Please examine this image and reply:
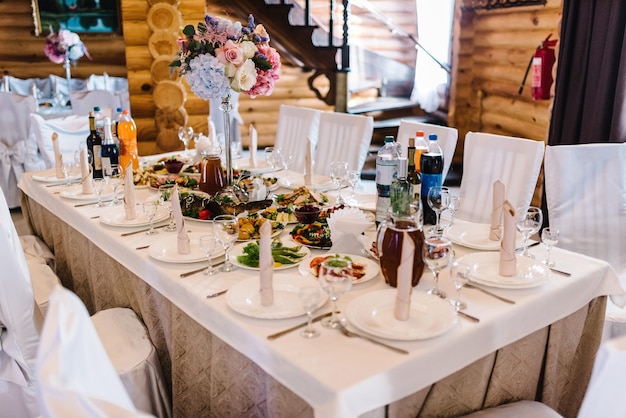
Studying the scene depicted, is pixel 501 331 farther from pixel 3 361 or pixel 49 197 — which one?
pixel 49 197

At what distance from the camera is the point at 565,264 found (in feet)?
5.68

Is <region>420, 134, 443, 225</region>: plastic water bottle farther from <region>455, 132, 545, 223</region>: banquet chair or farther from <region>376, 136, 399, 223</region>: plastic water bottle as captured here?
<region>455, 132, 545, 223</region>: banquet chair

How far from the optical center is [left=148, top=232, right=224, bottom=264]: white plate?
68.3 inches

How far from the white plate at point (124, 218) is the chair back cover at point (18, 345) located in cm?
36

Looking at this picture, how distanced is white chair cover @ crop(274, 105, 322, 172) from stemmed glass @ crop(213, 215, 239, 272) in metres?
1.71

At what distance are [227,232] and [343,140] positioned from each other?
5.47 ft

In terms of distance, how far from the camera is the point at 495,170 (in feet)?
8.14

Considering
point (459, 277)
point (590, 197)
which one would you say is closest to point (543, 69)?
point (590, 197)

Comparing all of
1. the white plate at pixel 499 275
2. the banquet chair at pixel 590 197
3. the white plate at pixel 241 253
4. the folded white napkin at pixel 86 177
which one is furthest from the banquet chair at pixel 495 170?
the folded white napkin at pixel 86 177

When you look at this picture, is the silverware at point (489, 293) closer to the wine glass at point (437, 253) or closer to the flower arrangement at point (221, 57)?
the wine glass at point (437, 253)

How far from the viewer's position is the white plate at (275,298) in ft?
4.55

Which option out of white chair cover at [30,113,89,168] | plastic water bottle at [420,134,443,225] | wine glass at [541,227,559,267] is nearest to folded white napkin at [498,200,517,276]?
wine glass at [541,227,559,267]

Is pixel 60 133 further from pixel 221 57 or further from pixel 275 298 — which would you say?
pixel 275 298

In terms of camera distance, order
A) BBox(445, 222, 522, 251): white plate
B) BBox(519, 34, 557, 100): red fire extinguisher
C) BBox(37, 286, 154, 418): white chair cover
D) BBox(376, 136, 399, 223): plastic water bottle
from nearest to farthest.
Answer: BBox(37, 286, 154, 418): white chair cover < BBox(445, 222, 522, 251): white plate < BBox(376, 136, 399, 223): plastic water bottle < BBox(519, 34, 557, 100): red fire extinguisher
